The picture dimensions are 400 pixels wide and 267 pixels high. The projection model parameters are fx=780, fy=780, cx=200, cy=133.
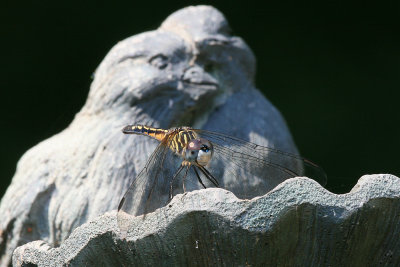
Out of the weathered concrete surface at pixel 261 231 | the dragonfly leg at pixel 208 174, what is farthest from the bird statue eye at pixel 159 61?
the weathered concrete surface at pixel 261 231

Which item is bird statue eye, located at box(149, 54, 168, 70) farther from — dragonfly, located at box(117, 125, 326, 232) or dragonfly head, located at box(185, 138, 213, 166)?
dragonfly head, located at box(185, 138, 213, 166)

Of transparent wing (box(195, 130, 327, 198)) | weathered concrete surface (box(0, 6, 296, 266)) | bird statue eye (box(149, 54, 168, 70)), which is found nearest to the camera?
transparent wing (box(195, 130, 327, 198))

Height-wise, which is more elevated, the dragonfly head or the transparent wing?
the dragonfly head

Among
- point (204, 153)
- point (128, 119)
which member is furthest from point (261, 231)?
point (128, 119)

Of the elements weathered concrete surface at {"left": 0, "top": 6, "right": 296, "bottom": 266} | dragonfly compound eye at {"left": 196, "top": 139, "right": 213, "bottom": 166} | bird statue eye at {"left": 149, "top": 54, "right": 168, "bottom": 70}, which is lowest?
weathered concrete surface at {"left": 0, "top": 6, "right": 296, "bottom": 266}

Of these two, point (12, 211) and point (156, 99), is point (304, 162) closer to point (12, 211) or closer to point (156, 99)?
point (156, 99)

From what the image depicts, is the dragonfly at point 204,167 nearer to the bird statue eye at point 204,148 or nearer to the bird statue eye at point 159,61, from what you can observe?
the bird statue eye at point 204,148

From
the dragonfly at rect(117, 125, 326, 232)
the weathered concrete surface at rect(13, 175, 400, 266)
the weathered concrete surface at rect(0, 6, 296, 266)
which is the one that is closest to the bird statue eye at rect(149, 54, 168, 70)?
the weathered concrete surface at rect(0, 6, 296, 266)

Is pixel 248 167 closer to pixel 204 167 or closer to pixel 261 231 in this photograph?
pixel 204 167
